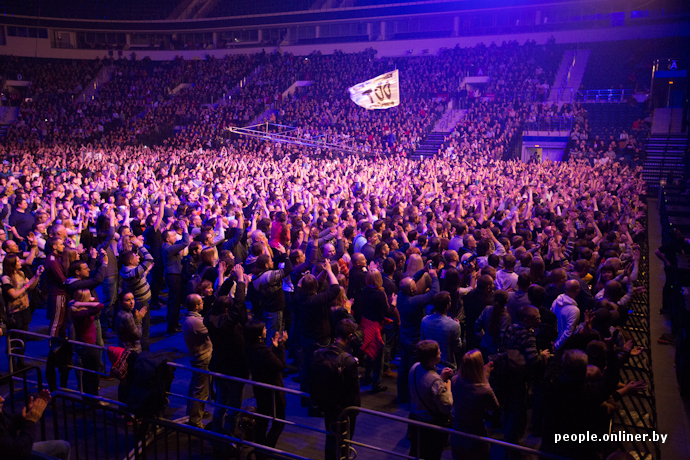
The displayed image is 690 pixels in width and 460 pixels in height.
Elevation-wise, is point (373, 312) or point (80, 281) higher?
point (80, 281)

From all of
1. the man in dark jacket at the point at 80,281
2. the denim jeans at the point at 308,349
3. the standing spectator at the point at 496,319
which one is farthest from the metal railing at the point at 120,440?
the standing spectator at the point at 496,319

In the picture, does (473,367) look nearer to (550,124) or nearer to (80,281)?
(80,281)

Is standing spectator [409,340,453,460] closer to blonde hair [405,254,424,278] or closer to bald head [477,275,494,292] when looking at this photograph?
bald head [477,275,494,292]

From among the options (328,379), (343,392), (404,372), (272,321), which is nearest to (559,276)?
(404,372)

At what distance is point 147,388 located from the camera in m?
4.20

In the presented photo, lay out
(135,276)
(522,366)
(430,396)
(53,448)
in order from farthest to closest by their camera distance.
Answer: (135,276) < (522,366) < (430,396) < (53,448)

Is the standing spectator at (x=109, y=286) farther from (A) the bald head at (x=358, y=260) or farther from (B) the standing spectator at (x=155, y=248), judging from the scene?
(A) the bald head at (x=358, y=260)

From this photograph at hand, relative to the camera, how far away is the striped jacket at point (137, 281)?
20.7 feet

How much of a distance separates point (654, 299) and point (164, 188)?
444 inches

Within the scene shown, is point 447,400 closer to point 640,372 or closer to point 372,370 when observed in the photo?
point 372,370

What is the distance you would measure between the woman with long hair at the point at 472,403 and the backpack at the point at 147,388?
231 cm

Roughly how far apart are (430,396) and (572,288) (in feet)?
7.16

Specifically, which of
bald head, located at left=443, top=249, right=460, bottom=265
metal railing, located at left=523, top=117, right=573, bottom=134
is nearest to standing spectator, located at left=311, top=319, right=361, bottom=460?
bald head, located at left=443, top=249, right=460, bottom=265

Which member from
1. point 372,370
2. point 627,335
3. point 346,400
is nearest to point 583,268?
point 627,335
